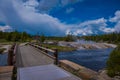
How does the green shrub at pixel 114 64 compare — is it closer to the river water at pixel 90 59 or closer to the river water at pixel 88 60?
the river water at pixel 88 60

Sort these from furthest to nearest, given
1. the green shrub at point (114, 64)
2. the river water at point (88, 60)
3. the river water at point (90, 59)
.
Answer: the river water at point (90, 59) → the river water at point (88, 60) → the green shrub at point (114, 64)

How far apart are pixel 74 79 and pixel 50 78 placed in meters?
0.88

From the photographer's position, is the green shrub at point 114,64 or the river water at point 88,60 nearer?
the green shrub at point 114,64

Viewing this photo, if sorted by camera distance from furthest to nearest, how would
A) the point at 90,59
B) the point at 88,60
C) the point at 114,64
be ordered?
the point at 90,59
the point at 88,60
the point at 114,64

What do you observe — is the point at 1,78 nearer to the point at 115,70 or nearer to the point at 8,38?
the point at 115,70

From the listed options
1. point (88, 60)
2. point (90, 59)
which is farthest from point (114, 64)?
point (90, 59)

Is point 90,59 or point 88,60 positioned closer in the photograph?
point 88,60

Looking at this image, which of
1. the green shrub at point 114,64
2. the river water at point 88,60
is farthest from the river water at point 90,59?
the green shrub at point 114,64

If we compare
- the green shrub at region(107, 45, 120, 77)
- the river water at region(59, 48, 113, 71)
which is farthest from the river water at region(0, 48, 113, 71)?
the green shrub at region(107, 45, 120, 77)

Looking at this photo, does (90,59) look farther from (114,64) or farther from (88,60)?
(114,64)

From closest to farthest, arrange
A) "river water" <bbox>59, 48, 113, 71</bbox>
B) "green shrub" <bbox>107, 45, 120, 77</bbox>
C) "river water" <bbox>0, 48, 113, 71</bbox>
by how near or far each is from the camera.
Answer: "green shrub" <bbox>107, 45, 120, 77</bbox>, "river water" <bbox>0, 48, 113, 71</bbox>, "river water" <bbox>59, 48, 113, 71</bbox>

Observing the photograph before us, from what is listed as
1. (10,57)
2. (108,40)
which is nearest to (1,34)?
(108,40)

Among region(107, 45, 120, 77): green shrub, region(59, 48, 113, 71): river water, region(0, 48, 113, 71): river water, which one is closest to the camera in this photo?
region(107, 45, 120, 77): green shrub

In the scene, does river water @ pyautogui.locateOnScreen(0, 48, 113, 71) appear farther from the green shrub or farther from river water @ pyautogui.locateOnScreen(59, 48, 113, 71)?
the green shrub
